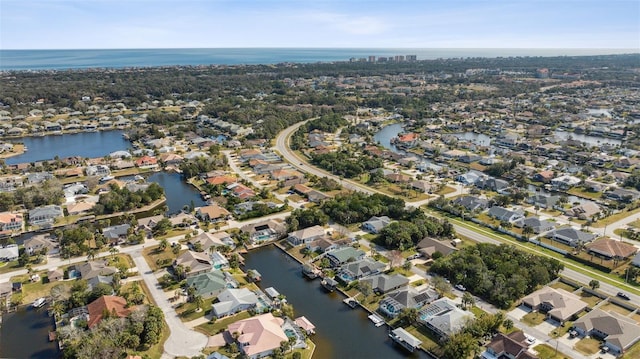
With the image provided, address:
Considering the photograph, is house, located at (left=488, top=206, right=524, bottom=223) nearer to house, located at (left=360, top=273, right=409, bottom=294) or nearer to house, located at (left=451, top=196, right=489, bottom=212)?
house, located at (left=451, top=196, right=489, bottom=212)

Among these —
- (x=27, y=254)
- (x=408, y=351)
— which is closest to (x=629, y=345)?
(x=408, y=351)

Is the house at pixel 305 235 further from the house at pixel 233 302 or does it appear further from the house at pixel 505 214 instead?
the house at pixel 505 214

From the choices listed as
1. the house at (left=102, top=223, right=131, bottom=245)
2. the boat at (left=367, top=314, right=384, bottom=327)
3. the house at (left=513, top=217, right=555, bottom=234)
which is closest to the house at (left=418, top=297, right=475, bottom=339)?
the boat at (left=367, top=314, right=384, bottom=327)

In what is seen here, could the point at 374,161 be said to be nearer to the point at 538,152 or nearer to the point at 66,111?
the point at 538,152

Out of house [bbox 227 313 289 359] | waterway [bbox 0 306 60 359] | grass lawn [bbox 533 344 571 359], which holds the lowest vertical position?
waterway [bbox 0 306 60 359]

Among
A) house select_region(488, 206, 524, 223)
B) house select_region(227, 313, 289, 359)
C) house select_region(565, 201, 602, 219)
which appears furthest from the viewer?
house select_region(565, 201, 602, 219)

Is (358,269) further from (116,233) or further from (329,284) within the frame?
(116,233)
